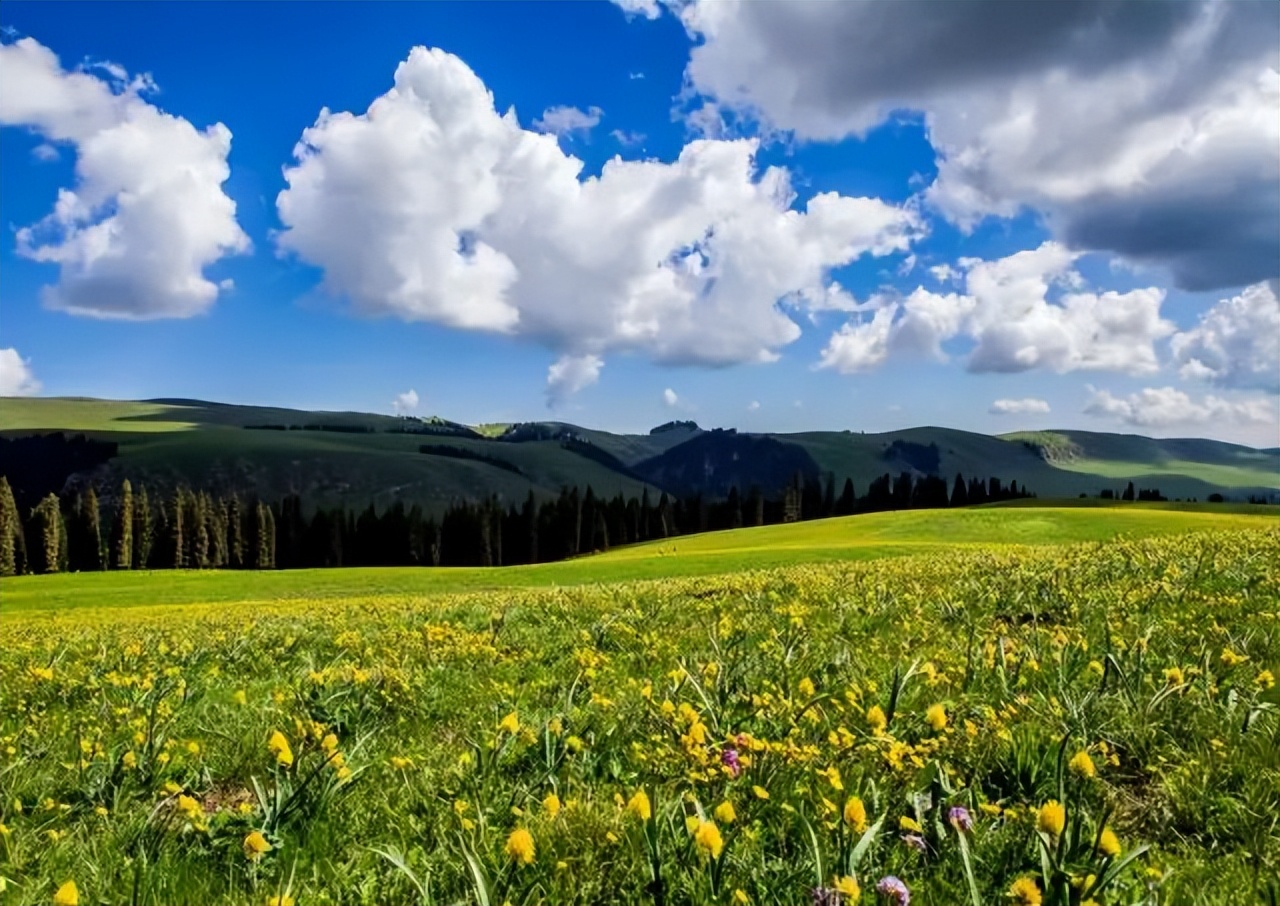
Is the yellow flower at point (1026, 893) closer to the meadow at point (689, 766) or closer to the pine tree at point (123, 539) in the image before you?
the meadow at point (689, 766)

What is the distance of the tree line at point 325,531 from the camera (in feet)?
456

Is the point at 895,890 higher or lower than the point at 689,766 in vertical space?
higher

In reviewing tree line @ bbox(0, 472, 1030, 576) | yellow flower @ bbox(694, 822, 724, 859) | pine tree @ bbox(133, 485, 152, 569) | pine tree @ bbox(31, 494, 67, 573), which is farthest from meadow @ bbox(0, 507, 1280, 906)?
pine tree @ bbox(133, 485, 152, 569)

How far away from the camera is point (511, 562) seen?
170 m

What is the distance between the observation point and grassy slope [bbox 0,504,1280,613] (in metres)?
→ 49.9

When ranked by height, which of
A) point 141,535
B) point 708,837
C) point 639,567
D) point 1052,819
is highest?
point 1052,819

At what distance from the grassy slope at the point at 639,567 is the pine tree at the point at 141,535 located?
78079 mm

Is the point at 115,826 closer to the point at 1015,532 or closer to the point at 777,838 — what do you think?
the point at 777,838

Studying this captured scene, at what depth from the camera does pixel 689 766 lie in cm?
509

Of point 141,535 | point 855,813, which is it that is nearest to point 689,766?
point 855,813

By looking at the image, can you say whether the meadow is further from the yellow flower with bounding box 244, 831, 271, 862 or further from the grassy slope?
the grassy slope

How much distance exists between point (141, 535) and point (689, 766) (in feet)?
560

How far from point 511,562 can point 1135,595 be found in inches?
6456

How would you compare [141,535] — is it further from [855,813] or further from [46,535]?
[855,813]
